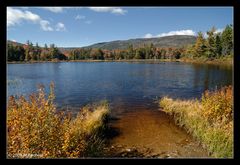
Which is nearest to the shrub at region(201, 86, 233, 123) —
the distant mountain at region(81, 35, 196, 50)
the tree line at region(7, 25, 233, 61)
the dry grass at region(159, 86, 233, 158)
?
the dry grass at region(159, 86, 233, 158)

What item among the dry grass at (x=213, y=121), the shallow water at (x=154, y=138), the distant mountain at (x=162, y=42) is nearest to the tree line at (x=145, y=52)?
the shallow water at (x=154, y=138)

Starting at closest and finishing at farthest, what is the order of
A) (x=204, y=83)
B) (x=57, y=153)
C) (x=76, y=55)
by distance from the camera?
(x=57, y=153) < (x=204, y=83) < (x=76, y=55)

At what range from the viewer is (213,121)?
6.33 m

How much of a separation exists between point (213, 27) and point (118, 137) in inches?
1292

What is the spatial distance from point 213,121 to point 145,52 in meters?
49.4

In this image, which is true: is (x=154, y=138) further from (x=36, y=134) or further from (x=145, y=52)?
(x=145, y=52)

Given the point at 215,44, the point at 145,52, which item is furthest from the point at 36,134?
the point at 145,52

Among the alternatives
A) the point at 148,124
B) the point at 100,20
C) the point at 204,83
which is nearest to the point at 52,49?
the point at 100,20

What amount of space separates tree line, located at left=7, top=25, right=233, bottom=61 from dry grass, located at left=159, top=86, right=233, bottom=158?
1141 inches

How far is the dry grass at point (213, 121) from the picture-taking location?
496 cm

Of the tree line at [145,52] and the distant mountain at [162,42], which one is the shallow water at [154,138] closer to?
the tree line at [145,52]
